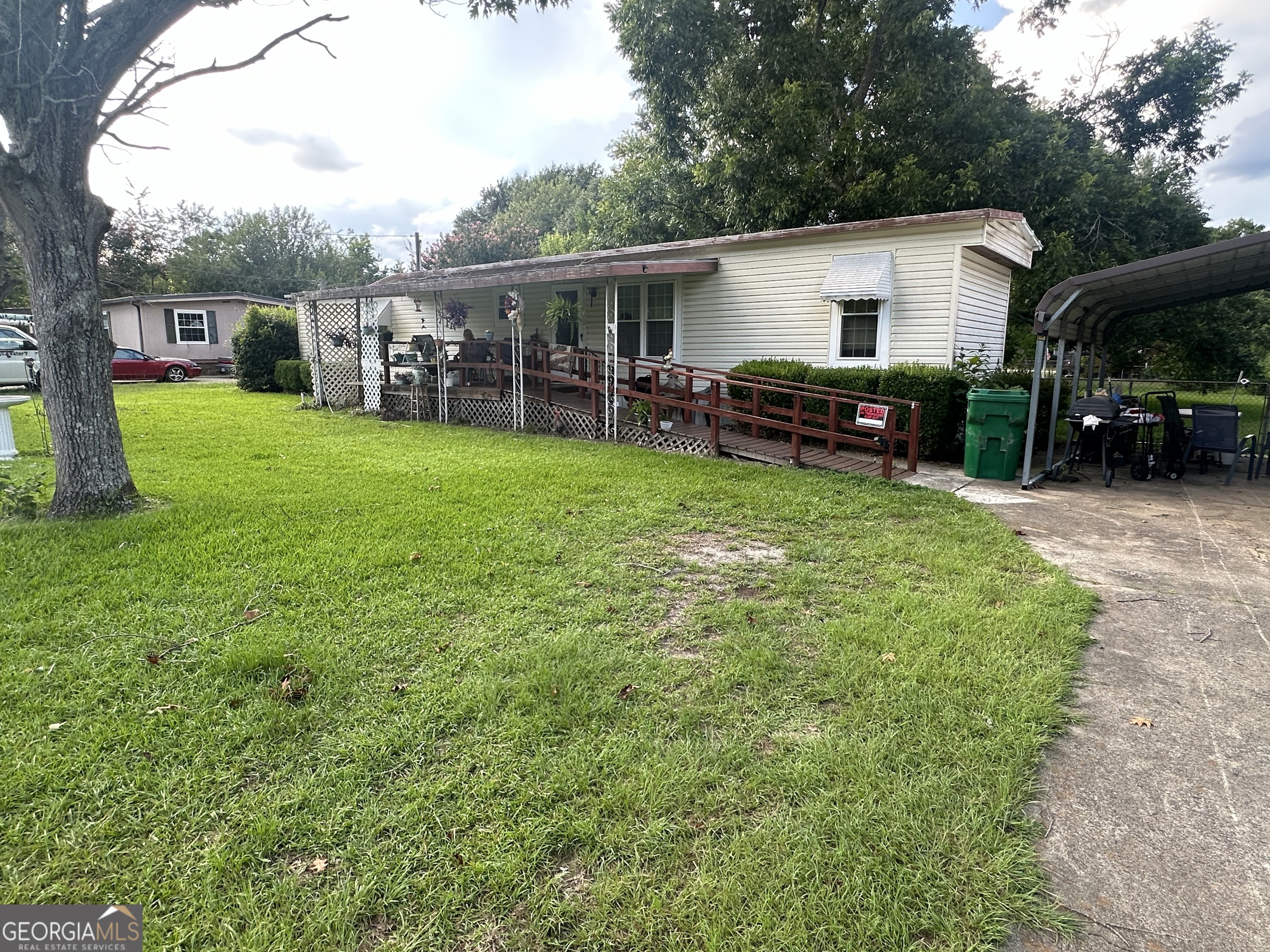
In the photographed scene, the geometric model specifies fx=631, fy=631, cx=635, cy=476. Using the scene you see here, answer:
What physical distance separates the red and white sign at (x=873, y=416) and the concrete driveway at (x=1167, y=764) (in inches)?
111

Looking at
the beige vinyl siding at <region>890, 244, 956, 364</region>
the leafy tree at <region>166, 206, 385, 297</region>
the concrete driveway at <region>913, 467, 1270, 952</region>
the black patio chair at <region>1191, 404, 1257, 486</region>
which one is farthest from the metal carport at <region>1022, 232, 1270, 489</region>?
the leafy tree at <region>166, 206, 385, 297</region>

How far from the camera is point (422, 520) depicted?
218 inches

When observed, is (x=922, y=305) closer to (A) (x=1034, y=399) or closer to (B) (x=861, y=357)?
(B) (x=861, y=357)

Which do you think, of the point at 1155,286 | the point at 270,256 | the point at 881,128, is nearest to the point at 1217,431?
the point at 1155,286

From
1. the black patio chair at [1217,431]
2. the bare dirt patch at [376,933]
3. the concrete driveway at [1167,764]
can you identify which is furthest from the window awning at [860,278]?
the bare dirt patch at [376,933]

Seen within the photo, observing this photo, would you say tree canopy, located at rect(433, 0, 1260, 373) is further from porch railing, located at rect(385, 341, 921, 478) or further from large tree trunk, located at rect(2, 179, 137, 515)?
large tree trunk, located at rect(2, 179, 137, 515)

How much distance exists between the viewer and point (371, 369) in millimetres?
14125

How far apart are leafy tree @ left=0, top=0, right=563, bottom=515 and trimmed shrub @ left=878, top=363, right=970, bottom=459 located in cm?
817

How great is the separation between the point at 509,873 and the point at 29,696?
2.44 metres

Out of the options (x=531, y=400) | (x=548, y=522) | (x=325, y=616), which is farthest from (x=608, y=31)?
(x=325, y=616)

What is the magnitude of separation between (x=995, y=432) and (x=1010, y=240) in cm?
424

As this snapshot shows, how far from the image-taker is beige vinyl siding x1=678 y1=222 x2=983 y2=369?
9383 millimetres

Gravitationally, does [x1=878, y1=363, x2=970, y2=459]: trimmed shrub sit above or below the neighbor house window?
below

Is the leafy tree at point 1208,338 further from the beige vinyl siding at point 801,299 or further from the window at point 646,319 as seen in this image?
the window at point 646,319
